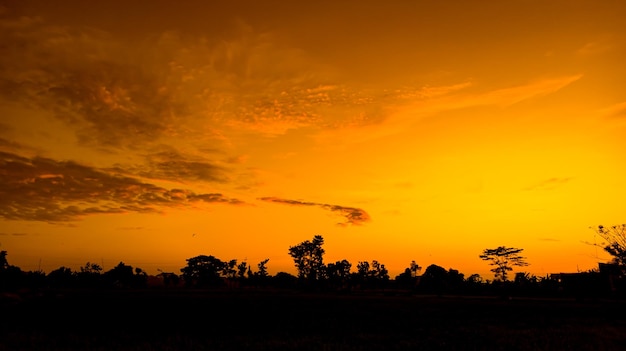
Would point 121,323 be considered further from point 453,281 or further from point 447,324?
point 453,281

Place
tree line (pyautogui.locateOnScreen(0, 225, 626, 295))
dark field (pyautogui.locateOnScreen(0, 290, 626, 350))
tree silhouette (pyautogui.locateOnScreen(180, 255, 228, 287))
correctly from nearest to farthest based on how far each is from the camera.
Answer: dark field (pyautogui.locateOnScreen(0, 290, 626, 350)) → tree line (pyautogui.locateOnScreen(0, 225, 626, 295)) → tree silhouette (pyautogui.locateOnScreen(180, 255, 228, 287))

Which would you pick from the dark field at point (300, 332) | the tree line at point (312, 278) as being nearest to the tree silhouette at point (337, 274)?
the tree line at point (312, 278)

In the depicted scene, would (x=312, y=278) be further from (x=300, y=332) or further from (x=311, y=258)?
(x=300, y=332)

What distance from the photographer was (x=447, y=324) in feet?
90.4

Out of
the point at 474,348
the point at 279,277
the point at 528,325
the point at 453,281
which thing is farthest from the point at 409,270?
the point at 474,348

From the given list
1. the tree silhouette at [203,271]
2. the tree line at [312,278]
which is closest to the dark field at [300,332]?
the tree line at [312,278]

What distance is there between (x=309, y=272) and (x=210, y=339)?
121 m

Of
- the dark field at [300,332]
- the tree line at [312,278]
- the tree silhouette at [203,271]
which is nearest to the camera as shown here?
the dark field at [300,332]

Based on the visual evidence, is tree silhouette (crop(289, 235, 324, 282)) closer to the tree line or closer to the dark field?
the tree line

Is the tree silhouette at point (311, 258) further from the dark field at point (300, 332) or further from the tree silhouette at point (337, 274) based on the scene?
the dark field at point (300, 332)

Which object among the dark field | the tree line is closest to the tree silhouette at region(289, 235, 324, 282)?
the tree line

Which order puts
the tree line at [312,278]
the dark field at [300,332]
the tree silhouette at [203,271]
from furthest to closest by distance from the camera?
the tree silhouette at [203,271], the tree line at [312,278], the dark field at [300,332]

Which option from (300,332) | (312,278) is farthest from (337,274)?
(300,332)

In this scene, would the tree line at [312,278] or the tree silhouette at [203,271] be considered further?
the tree silhouette at [203,271]
